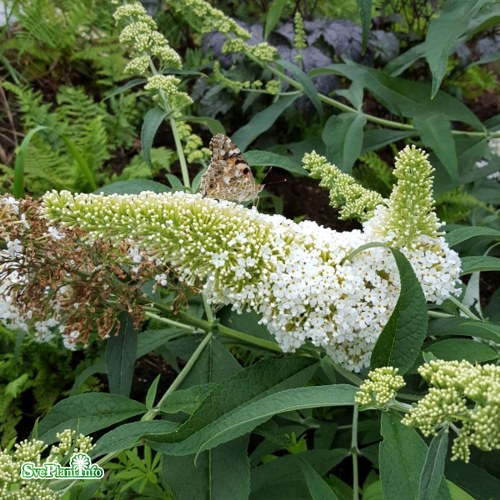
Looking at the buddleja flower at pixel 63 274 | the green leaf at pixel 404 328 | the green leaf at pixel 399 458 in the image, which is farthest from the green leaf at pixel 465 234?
the buddleja flower at pixel 63 274

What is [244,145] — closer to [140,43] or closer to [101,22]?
[140,43]

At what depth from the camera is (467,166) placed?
3334 millimetres

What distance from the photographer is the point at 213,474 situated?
1880 mm

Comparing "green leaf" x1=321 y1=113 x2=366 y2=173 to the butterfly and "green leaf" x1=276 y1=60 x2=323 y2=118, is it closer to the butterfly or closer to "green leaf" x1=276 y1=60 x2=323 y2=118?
"green leaf" x1=276 y1=60 x2=323 y2=118

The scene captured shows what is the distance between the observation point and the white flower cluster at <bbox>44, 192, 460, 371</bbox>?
1728mm

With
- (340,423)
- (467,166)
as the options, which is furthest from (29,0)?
(340,423)

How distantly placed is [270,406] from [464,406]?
0.43 m

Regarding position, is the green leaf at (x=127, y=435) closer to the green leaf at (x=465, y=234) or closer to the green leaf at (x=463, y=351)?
the green leaf at (x=463, y=351)

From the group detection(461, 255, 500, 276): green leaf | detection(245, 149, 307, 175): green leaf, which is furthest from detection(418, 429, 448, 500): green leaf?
detection(245, 149, 307, 175): green leaf

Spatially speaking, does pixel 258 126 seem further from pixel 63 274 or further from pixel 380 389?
pixel 380 389

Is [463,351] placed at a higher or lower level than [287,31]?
lower

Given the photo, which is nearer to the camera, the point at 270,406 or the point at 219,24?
the point at 270,406

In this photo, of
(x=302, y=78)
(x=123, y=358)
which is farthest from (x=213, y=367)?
(x=302, y=78)

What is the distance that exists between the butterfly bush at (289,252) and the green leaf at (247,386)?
118mm
